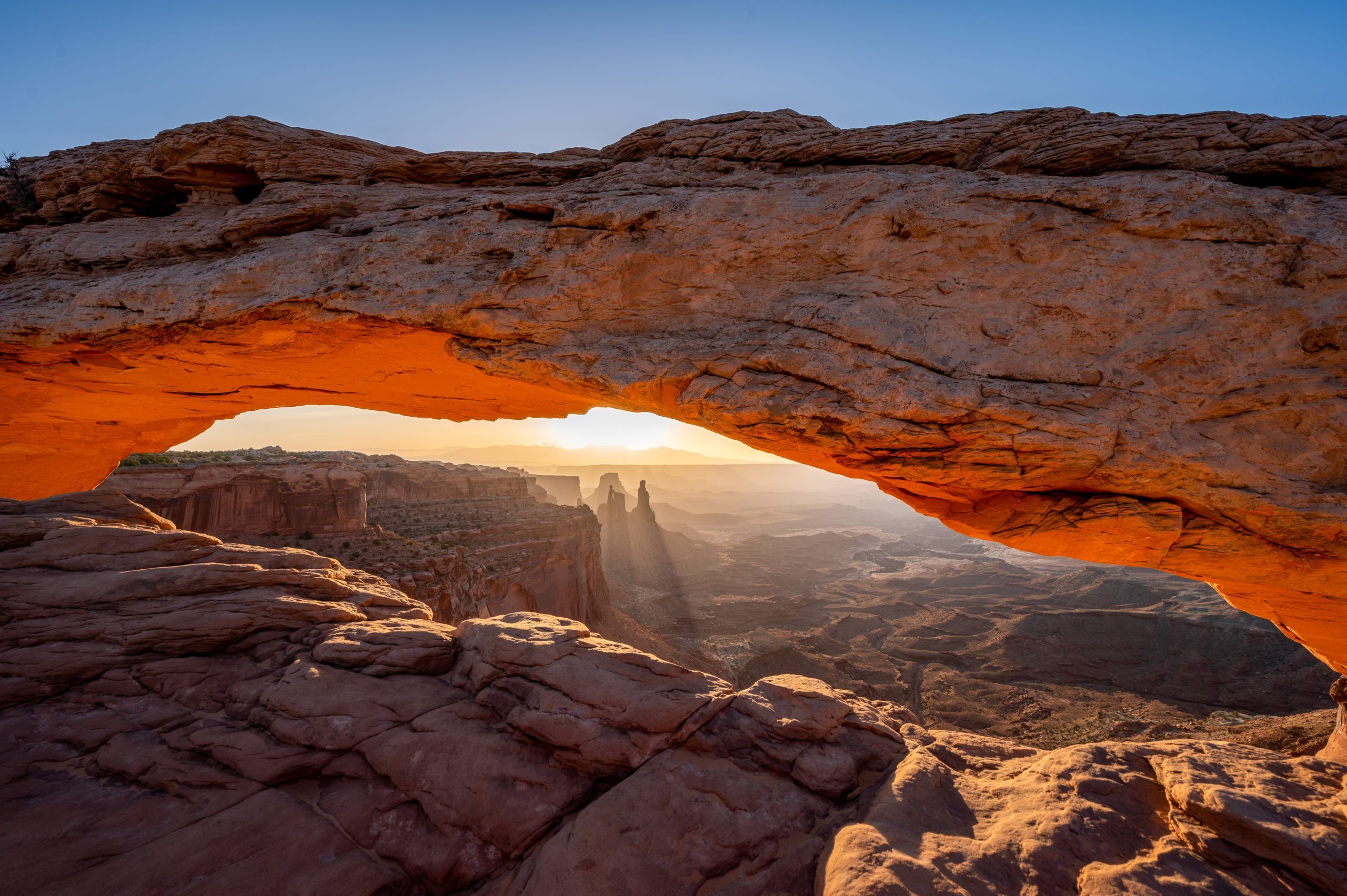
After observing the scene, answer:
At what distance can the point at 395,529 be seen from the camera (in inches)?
1147

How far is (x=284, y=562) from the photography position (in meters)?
8.41

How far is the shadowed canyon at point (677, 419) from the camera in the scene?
457 cm

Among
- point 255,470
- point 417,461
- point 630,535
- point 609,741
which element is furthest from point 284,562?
point 630,535

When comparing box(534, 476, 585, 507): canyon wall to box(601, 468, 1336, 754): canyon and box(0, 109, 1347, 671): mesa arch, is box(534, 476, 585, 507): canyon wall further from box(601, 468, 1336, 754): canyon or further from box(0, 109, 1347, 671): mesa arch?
box(0, 109, 1347, 671): mesa arch

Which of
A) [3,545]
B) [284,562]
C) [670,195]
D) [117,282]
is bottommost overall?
[284,562]

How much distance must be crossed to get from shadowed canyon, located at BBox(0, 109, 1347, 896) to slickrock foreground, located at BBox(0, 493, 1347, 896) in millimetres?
39

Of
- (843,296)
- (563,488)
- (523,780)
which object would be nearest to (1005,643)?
(843,296)

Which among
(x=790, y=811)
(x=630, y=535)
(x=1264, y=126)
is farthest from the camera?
(x=630, y=535)

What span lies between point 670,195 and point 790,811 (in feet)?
27.8

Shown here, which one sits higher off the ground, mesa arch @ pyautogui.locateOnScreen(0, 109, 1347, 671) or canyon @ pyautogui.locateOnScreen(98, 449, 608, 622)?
mesa arch @ pyautogui.locateOnScreen(0, 109, 1347, 671)

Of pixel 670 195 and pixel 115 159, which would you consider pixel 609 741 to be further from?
pixel 115 159

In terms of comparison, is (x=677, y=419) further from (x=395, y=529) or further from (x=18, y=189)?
(x=395, y=529)

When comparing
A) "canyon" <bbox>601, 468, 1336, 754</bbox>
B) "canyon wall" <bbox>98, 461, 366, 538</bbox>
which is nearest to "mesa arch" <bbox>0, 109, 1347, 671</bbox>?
"canyon" <bbox>601, 468, 1336, 754</bbox>

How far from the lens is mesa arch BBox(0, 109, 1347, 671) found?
6.00m
